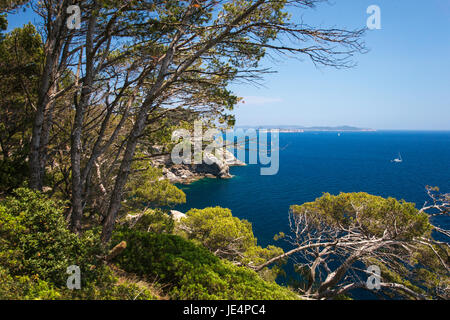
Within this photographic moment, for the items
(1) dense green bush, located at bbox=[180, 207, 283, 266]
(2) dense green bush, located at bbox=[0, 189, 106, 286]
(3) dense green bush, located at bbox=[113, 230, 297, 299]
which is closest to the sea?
(1) dense green bush, located at bbox=[180, 207, 283, 266]

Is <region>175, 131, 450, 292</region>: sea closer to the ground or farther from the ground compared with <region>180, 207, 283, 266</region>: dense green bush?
closer to the ground

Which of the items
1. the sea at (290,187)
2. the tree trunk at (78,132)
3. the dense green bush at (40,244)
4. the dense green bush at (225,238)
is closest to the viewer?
the dense green bush at (40,244)

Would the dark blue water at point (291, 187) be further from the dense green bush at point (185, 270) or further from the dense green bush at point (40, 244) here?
the dense green bush at point (40, 244)

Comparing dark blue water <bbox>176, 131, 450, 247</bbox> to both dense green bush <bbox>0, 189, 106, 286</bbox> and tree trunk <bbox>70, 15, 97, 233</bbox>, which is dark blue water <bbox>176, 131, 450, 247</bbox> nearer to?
tree trunk <bbox>70, 15, 97, 233</bbox>

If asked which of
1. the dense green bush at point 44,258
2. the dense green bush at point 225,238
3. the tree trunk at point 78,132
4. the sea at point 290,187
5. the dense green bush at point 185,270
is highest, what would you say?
the tree trunk at point 78,132

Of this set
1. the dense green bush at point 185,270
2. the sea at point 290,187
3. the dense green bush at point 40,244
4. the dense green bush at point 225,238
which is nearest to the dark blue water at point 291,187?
the sea at point 290,187

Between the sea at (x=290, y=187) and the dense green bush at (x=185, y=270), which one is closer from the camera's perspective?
the dense green bush at (x=185, y=270)

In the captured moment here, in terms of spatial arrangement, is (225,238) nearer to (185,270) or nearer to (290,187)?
(185,270)

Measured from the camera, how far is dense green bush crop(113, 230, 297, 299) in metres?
4.08

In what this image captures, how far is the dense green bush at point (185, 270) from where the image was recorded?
4078mm

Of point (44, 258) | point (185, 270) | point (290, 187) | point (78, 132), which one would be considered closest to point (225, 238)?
point (185, 270)

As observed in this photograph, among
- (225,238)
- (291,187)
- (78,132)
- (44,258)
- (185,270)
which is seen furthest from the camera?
(291,187)

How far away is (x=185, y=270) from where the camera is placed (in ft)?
→ 15.0
